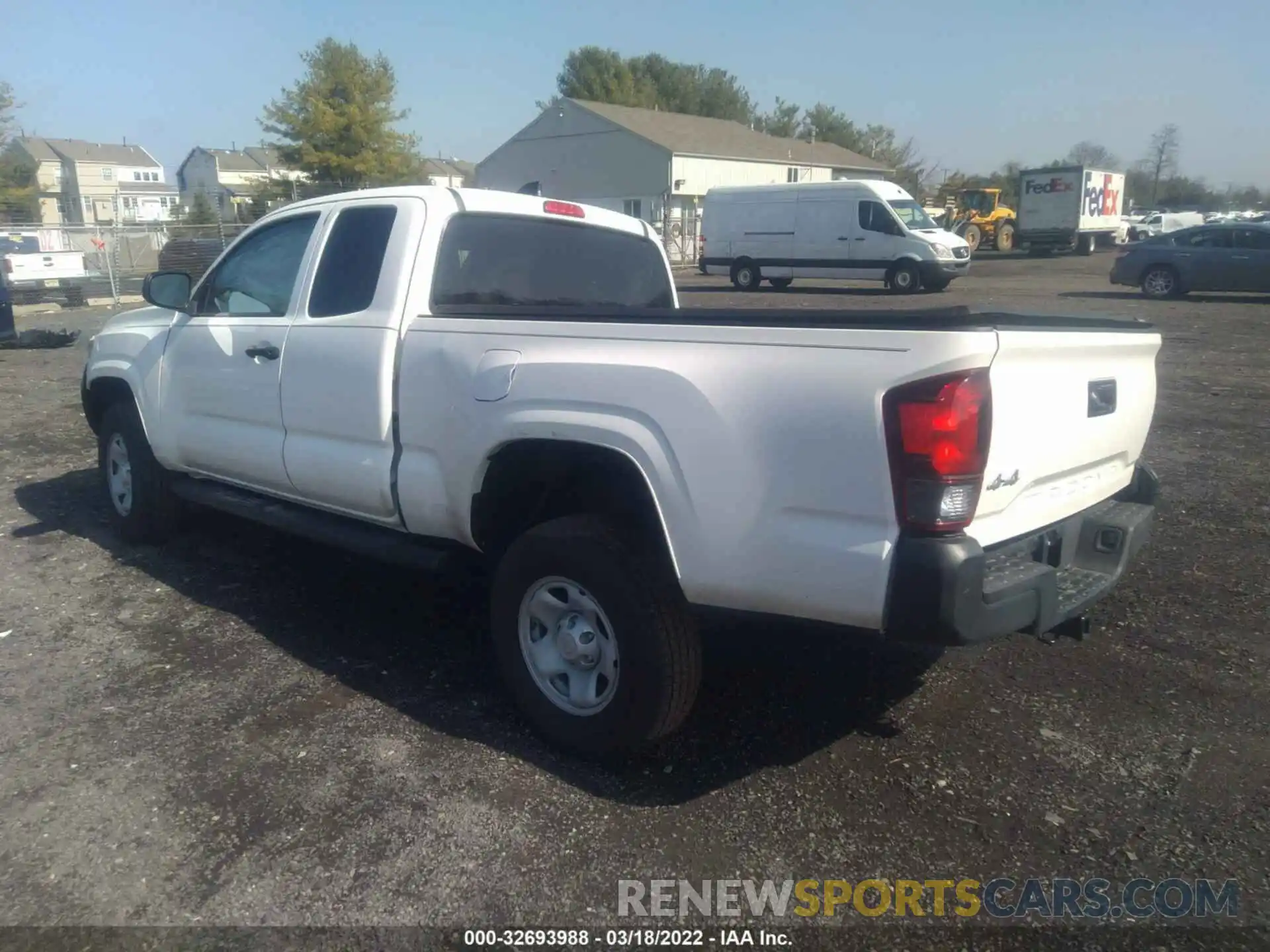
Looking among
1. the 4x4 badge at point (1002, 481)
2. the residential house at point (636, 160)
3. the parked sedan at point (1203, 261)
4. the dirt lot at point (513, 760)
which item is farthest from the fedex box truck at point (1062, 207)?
the 4x4 badge at point (1002, 481)

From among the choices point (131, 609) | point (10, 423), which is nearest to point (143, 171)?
point (10, 423)

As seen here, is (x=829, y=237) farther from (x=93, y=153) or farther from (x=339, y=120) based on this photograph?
(x=93, y=153)

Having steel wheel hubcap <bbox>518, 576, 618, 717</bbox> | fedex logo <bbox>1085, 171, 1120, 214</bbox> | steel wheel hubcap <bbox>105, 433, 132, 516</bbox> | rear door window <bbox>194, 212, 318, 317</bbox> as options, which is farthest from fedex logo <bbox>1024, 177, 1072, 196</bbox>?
steel wheel hubcap <bbox>518, 576, 618, 717</bbox>

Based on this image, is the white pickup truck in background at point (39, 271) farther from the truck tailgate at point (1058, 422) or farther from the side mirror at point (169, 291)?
the truck tailgate at point (1058, 422)

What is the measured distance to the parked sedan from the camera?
1970 cm

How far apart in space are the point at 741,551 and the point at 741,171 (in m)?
50.7

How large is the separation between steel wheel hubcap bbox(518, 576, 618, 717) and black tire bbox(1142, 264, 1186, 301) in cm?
2074

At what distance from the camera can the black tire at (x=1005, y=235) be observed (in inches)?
1684

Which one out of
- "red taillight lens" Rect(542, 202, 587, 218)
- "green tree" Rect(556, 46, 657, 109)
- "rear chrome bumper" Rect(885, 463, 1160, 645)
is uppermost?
"green tree" Rect(556, 46, 657, 109)

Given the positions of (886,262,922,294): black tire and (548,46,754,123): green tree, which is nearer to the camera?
(886,262,922,294): black tire

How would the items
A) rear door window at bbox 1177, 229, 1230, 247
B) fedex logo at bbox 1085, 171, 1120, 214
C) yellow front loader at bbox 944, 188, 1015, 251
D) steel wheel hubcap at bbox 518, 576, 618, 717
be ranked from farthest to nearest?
yellow front loader at bbox 944, 188, 1015, 251 < fedex logo at bbox 1085, 171, 1120, 214 < rear door window at bbox 1177, 229, 1230, 247 < steel wheel hubcap at bbox 518, 576, 618, 717

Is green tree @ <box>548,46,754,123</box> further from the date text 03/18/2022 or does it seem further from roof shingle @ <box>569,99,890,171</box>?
the date text 03/18/2022

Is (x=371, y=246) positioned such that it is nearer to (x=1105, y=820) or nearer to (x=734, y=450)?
(x=734, y=450)

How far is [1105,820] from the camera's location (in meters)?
3.13
